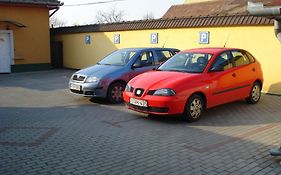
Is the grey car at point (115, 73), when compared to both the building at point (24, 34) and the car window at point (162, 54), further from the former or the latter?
the building at point (24, 34)

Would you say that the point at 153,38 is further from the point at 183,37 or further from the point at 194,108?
the point at 194,108

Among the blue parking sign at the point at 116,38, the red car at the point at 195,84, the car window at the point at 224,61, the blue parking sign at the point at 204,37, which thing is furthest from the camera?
the blue parking sign at the point at 116,38

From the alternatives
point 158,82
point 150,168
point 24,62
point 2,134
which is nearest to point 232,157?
point 150,168

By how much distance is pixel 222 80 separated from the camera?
8156 mm

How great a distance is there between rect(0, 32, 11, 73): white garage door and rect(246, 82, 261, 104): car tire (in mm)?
13358

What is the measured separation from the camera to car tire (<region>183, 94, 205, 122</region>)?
743 centimetres

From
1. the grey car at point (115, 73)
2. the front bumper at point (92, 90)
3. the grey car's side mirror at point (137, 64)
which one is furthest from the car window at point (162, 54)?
the front bumper at point (92, 90)

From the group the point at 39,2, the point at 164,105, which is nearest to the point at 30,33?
the point at 39,2

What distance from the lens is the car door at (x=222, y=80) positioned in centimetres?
795

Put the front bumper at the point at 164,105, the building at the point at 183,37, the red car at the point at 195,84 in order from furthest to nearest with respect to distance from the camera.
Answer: the building at the point at 183,37, the red car at the point at 195,84, the front bumper at the point at 164,105

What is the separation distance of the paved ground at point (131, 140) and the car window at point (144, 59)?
165cm

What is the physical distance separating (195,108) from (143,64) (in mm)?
3189

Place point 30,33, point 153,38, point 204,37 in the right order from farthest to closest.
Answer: point 30,33 → point 153,38 → point 204,37

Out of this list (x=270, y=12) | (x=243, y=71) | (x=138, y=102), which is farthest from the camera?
(x=243, y=71)
